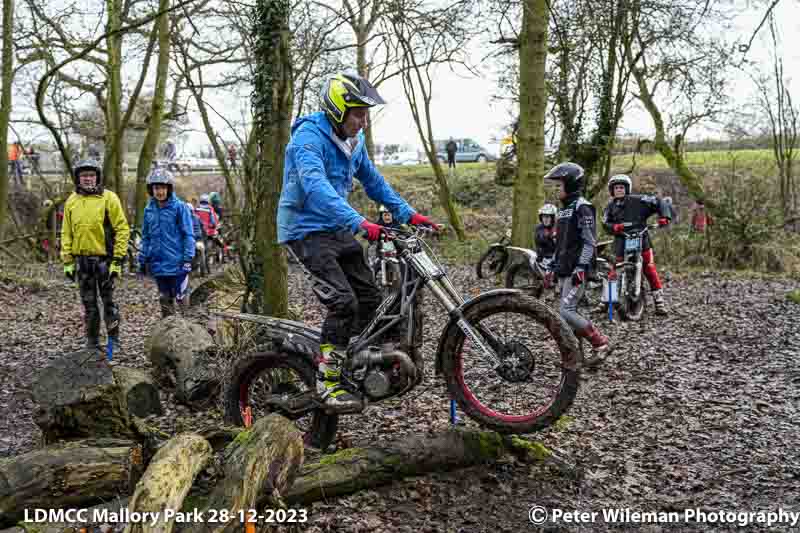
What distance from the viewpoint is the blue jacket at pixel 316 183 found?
4355 millimetres

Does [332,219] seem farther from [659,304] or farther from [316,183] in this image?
[659,304]

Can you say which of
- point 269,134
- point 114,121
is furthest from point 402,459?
point 114,121

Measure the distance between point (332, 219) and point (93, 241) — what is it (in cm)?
452

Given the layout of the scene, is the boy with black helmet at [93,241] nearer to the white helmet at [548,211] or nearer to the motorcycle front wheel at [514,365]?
the motorcycle front wheel at [514,365]

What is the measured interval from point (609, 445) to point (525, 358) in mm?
1354

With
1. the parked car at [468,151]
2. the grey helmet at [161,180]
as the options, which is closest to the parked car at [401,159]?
the parked car at [468,151]

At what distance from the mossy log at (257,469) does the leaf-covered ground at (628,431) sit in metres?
0.30

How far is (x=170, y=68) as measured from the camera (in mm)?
18031

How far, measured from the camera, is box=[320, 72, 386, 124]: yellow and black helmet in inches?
174

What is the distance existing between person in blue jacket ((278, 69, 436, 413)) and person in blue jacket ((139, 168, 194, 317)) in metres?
4.40

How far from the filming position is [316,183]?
4355 mm

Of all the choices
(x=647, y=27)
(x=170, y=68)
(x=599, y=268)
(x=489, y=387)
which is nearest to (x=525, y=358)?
(x=489, y=387)

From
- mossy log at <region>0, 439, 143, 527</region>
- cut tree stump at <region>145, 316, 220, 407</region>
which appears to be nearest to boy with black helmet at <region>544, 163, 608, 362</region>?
cut tree stump at <region>145, 316, 220, 407</region>

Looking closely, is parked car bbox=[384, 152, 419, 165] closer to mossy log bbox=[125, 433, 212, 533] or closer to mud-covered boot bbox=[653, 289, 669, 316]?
mud-covered boot bbox=[653, 289, 669, 316]
